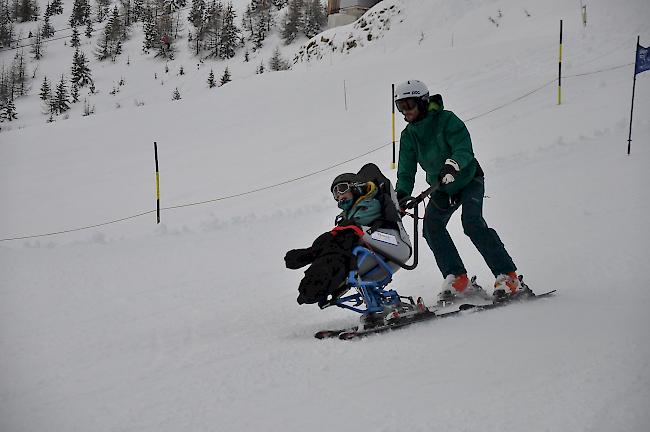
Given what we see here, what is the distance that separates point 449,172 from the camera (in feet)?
13.2

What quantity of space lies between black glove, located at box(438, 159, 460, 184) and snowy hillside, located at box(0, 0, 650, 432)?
104 centimetres

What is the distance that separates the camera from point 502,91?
14312 millimetres

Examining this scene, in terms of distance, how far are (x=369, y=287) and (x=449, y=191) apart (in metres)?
1.18

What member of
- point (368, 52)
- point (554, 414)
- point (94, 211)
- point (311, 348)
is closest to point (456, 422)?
point (554, 414)

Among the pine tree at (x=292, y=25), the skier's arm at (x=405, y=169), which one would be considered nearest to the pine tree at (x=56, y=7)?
the pine tree at (x=292, y=25)

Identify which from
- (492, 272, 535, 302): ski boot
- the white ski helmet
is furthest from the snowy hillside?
the white ski helmet

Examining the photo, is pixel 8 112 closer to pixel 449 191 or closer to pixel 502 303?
pixel 449 191

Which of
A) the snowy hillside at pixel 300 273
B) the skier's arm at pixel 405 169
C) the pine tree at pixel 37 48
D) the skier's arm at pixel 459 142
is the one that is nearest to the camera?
the snowy hillside at pixel 300 273

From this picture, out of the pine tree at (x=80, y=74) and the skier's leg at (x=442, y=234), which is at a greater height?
the pine tree at (x=80, y=74)

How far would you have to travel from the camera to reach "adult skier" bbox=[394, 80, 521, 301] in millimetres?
4387

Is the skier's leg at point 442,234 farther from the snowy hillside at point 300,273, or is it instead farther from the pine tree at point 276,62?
the pine tree at point 276,62

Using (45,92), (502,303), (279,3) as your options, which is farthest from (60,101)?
(502,303)

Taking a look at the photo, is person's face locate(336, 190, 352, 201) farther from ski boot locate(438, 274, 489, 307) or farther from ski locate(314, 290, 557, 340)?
ski boot locate(438, 274, 489, 307)

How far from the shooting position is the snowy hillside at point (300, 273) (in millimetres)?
2457
